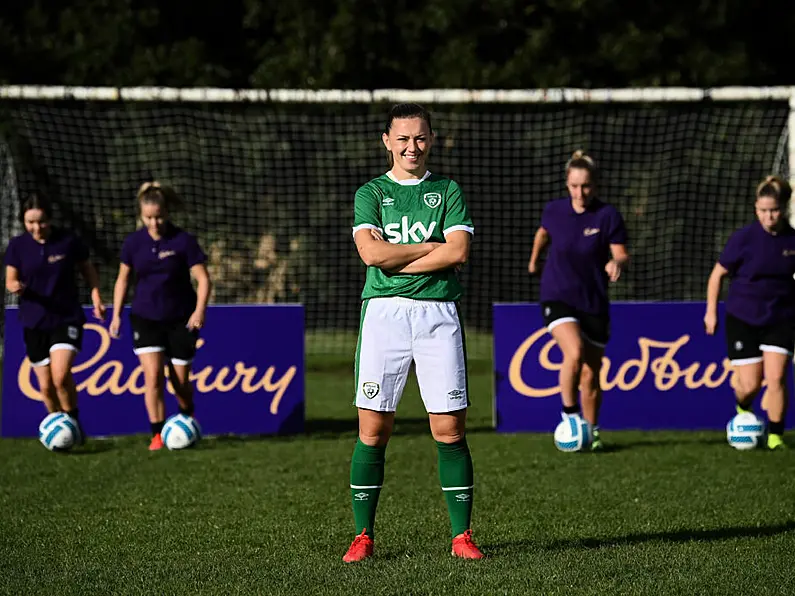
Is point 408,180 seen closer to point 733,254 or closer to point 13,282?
point 733,254

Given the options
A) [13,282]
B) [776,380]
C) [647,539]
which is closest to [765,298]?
[776,380]

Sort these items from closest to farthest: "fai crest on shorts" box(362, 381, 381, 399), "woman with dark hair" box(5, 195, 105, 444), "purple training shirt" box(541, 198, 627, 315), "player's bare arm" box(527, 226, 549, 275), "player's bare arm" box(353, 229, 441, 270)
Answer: "player's bare arm" box(353, 229, 441, 270) → "fai crest on shorts" box(362, 381, 381, 399) → "purple training shirt" box(541, 198, 627, 315) → "player's bare arm" box(527, 226, 549, 275) → "woman with dark hair" box(5, 195, 105, 444)

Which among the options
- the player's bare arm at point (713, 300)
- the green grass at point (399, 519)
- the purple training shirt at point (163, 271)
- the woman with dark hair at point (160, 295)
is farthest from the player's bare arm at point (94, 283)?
the player's bare arm at point (713, 300)

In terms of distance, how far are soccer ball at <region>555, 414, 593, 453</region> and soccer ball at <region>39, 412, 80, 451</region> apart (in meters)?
3.67

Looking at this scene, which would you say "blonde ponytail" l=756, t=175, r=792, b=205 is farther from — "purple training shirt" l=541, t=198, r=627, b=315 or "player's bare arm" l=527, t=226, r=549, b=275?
"player's bare arm" l=527, t=226, r=549, b=275

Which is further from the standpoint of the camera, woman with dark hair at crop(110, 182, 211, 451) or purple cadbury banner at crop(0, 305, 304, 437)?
purple cadbury banner at crop(0, 305, 304, 437)

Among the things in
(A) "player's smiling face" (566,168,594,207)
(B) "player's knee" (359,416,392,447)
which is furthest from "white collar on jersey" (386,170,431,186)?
(A) "player's smiling face" (566,168,594,207)

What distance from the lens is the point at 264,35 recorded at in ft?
79.9

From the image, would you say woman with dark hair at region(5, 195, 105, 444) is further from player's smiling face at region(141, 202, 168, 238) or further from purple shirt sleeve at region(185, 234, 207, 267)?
purple shirt sleeve at region(185, 234, 207, 267)

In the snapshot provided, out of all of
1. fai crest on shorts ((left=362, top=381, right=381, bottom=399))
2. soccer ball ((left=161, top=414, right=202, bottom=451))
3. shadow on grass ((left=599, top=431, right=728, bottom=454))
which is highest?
fai crest on shorts ((left=362, top=381, right=381, bottom=399))

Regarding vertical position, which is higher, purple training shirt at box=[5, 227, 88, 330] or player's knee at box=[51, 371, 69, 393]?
purple training shirt at box=[5, 227, 88, 330]

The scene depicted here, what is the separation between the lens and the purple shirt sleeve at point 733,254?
384 inches

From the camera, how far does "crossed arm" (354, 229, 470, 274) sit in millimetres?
5645

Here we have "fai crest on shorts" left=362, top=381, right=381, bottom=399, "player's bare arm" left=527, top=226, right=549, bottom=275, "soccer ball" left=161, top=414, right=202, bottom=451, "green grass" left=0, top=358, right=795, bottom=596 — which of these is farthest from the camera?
"soccer ball" left=161, top=414, right=202, bottom=451
